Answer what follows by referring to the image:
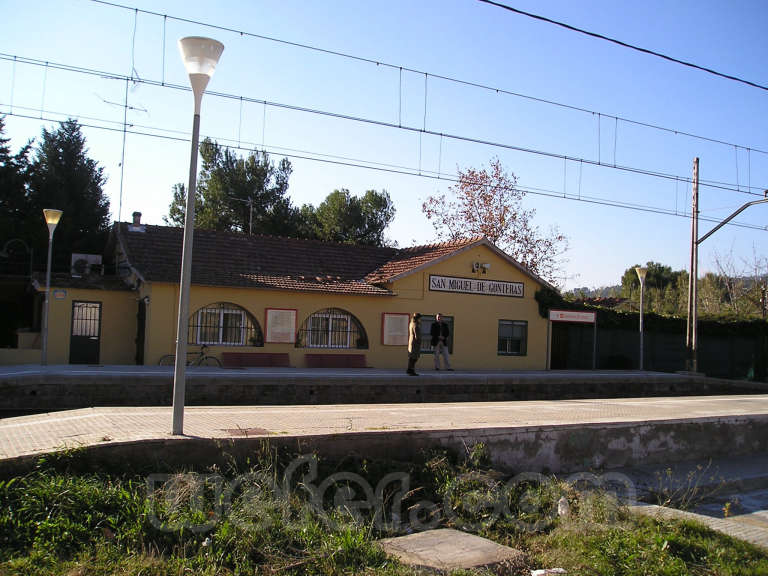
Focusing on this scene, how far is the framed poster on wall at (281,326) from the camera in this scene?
21797 millimetres

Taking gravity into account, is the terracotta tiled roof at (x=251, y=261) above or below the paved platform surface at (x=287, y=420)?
above

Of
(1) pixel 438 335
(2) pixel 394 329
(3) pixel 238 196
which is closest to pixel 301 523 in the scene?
(1) pixel 438 335

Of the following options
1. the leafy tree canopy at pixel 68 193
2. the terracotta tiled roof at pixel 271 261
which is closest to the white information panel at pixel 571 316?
the terracotta tiled roof at pixel 271 261

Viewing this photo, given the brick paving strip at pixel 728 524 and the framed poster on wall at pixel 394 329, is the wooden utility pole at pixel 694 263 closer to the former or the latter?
the framed poster on wall at pixel 394 329

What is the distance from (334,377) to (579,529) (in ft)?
38.1

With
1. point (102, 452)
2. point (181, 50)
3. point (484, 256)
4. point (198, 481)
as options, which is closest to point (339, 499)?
point (198, 481)

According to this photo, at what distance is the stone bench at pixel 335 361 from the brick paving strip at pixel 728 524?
15665 millimetres

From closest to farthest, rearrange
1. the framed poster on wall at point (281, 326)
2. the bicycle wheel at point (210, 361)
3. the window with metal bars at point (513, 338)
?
1. the bicycle wheel at point (210, 361)
2. the framed poster on wall at point (281, 326)
3. the window with metal bars at point (513, 338)

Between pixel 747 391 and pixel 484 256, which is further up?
pixel 484 256

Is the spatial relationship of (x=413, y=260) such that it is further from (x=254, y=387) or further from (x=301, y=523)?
(x=301, y=523)

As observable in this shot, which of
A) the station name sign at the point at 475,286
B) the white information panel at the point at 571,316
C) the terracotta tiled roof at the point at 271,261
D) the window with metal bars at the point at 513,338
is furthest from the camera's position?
the white information panel at the point at 571,316

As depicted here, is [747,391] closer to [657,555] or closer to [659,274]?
[657,555]

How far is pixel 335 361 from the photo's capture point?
22.7m

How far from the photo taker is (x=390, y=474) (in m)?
7.12
